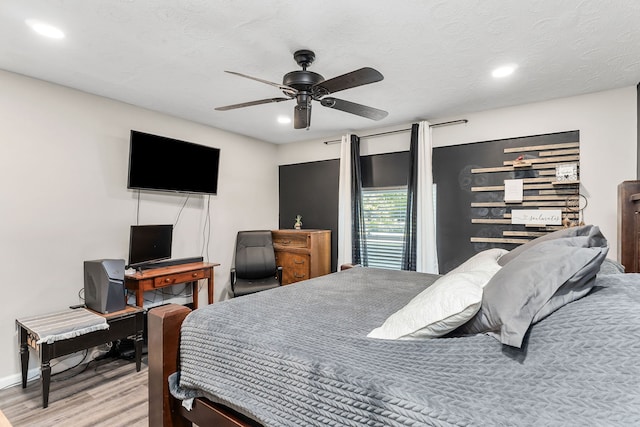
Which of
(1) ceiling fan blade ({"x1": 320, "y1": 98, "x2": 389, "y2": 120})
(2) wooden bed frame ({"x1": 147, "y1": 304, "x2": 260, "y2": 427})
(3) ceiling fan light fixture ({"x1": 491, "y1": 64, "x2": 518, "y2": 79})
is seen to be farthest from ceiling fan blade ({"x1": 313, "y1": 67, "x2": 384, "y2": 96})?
(2) wooden bed frame ({"x1": 147, "y1": 304, "x2": 260, "y2": 427})

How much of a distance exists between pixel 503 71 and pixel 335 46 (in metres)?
1.46

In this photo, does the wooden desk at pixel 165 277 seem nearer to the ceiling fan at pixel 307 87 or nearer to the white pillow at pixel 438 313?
the ceiling fan at pixel 307 87

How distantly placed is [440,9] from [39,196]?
11.5ft

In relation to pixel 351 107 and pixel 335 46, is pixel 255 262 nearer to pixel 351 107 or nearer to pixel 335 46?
pixel 351 107

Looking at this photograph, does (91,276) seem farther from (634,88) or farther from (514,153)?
(634,88)

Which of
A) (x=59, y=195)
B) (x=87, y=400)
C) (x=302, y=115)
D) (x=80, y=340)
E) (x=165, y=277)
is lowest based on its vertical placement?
(x=87, y=400)

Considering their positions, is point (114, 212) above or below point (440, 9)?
below

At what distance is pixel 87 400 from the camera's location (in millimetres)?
2371

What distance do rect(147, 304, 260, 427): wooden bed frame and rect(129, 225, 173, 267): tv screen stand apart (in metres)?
1.86

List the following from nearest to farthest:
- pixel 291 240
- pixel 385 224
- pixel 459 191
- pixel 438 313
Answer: pixel 438 313 → pixel 459 191 → pixel 385 224 → pixel 291 240

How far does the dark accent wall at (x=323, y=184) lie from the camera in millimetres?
4180

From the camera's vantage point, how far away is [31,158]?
8.86 feet

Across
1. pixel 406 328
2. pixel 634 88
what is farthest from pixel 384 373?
pixel 634 88

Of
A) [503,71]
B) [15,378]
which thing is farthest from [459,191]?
[15,378]
